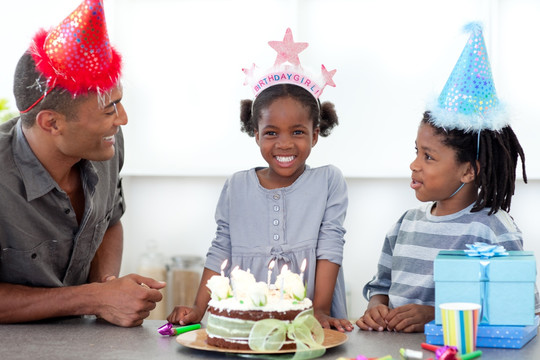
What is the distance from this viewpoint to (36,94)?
1969mm

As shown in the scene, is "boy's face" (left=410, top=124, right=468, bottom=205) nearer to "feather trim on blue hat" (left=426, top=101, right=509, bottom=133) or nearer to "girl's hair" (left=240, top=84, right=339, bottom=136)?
"feather trim on blue hat" (left=426, top=101, right=509, bottom=133)

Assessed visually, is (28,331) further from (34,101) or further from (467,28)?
(467,28)

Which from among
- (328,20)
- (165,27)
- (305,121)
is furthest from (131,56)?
(305,121)

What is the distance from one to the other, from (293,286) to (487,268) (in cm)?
40

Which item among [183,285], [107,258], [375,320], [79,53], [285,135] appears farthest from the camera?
[183,285]

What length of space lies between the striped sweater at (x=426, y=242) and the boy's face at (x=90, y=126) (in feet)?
2.72

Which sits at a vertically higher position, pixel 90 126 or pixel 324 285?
pixel 90 126

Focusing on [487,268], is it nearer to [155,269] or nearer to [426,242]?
[426,242]

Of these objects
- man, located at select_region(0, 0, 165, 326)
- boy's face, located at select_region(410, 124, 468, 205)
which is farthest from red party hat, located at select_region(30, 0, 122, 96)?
boy's face, located at select_region(410, 124, 468, 205)

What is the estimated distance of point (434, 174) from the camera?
1.99m

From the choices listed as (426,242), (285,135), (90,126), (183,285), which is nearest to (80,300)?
(90,126)

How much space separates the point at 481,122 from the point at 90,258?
3.82ft

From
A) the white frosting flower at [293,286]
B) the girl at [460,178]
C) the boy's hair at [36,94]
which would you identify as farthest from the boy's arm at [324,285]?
the boy's hair at [36,94]

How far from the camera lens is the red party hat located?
1.88 m
